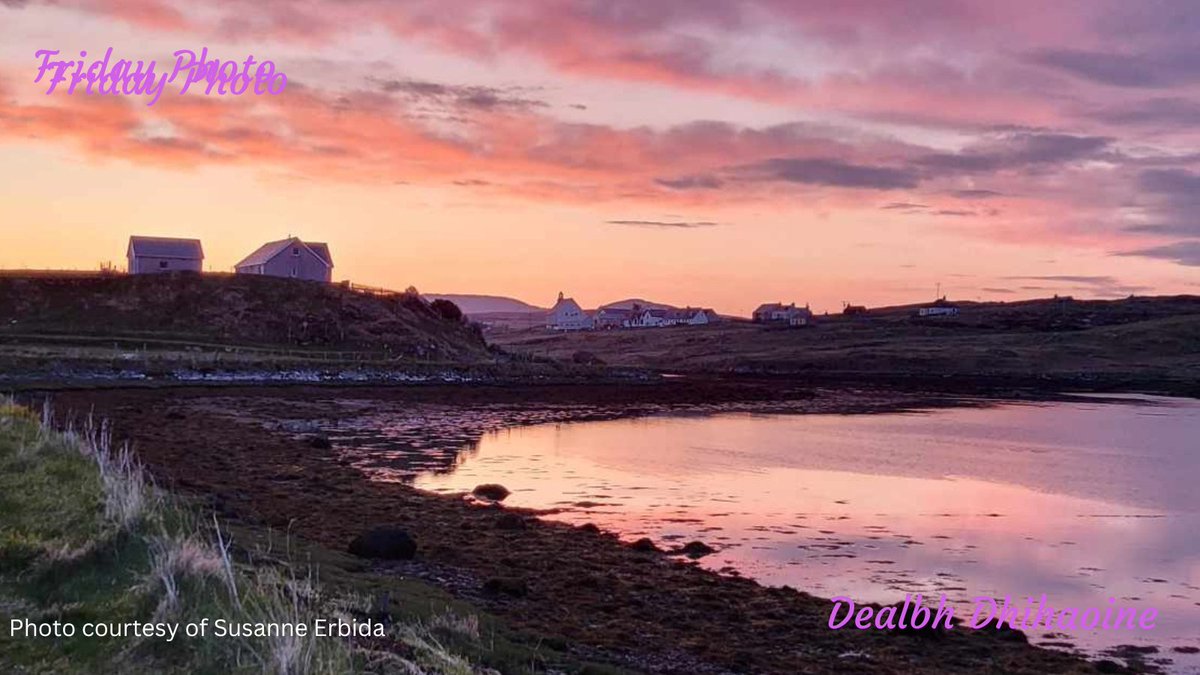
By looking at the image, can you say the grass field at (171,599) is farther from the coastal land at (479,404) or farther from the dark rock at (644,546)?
the dark rock at (644,546)

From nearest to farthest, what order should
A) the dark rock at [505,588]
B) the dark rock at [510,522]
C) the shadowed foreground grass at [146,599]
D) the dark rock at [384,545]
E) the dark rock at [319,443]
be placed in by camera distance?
the shadowed foreground grass at [146,599] → the dark rock at [505,588] → the dark rock at [384,545] → the dark rock at [510,522] → the dark rock at [319,443]

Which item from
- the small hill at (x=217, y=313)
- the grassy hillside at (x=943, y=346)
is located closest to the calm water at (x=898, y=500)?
the small hill at (x=217, y=313)

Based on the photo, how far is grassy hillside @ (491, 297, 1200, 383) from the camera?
115 meters

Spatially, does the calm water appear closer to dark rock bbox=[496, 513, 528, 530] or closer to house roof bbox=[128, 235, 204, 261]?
dark rock bbox=[496, 513, 528, 530]

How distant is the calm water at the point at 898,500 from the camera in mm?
18734

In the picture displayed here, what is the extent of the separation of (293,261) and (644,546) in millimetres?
89604

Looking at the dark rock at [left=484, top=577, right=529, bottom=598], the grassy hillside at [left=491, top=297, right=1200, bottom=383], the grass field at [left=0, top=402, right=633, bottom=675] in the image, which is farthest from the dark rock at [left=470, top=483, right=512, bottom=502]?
the grassy hillside at [left=491, top=297, right=1200, bottom=383]

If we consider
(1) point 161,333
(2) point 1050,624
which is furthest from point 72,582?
(1) point 161,333

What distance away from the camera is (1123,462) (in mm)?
38156

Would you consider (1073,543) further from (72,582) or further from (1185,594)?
(72,582)

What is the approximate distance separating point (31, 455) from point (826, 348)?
427 ft

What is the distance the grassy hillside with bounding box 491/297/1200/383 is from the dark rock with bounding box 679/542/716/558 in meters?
98.0

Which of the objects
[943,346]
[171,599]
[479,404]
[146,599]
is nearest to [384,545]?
[146,599]

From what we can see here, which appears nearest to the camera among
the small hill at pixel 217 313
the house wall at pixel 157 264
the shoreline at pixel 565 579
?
the shoreline at pixel 565 579
